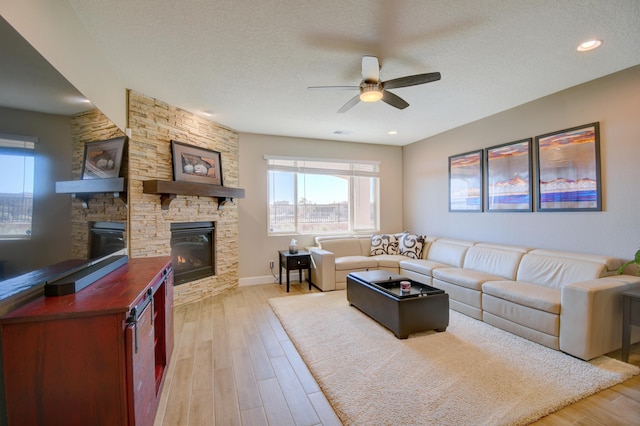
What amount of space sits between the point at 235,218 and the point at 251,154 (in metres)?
1.17

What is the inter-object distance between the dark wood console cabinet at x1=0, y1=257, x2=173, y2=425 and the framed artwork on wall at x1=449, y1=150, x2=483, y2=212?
4.62 m

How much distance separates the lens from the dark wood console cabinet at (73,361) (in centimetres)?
115

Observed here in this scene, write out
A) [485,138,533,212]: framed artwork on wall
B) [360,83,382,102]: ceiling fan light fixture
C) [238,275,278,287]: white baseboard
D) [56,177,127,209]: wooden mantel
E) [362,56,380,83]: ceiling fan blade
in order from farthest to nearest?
[238,275,278,287]: white baseboard
[485,138,533,212]: framed artwork on wall
[360,83,382,102]: ceiling fan light fixture
[362,56,380,83]: ceiling fan blade
[56,177,127,209]: wooden mantel

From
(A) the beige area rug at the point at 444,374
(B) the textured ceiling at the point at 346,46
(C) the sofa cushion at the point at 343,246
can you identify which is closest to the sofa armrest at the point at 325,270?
(C) the sofa cushion at the point at 343,246

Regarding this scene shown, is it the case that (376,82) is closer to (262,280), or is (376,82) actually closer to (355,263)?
(355,263)

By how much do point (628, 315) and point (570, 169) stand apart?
1656 mm

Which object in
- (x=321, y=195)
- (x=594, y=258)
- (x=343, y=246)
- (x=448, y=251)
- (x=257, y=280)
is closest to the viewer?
(x=594, y=258)

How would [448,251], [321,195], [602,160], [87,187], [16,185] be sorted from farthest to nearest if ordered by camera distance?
[321,195] < [448,251] < [602,160] < [87,187] < [16,185]

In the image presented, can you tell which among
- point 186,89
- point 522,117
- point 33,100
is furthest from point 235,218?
point 522,117

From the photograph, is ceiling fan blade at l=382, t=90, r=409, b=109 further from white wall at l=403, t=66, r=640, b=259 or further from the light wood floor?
the light wood floor

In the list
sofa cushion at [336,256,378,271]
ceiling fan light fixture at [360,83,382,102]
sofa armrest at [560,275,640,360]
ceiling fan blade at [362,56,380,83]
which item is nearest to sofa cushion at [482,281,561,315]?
sofa armrest at [560,275,640,360]

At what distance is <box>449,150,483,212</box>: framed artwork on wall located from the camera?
4.39m

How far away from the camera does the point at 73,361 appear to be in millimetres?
1215

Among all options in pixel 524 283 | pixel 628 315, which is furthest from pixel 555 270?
pixel 628 315
